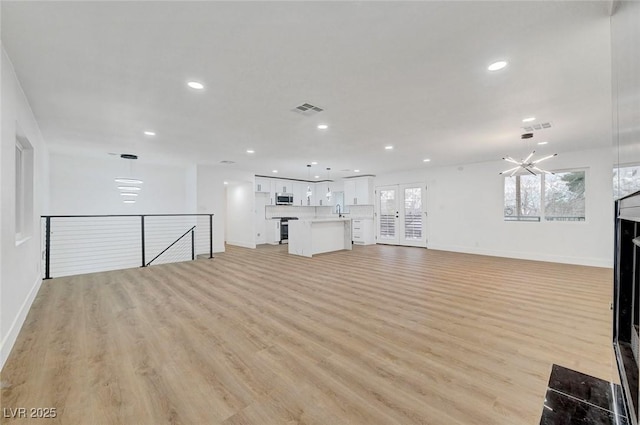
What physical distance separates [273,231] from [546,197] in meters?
8.34

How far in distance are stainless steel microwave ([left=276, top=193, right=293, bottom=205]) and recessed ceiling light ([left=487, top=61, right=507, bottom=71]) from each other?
8418 mm

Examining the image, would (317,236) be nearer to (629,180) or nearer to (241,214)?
(241,214)

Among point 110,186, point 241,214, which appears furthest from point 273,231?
point 110,186

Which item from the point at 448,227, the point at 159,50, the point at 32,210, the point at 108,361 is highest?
the point at 159,50

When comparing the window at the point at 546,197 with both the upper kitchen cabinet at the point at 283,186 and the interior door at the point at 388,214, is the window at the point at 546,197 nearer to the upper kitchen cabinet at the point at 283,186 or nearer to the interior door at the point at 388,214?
the interior door at the point at 388,214

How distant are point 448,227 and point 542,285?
3.90 meters

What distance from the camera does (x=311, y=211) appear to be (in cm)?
1205

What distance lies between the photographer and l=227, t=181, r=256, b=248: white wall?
922cm

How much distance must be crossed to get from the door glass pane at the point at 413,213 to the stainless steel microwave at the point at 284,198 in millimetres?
4401

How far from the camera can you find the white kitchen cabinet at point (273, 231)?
1018 centimetres

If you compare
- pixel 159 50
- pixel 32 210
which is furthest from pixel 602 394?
pixel 32 210

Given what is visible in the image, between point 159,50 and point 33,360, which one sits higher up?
point 159,50

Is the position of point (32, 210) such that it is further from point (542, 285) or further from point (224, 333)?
point (542, 285)

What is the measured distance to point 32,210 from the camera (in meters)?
3.86
